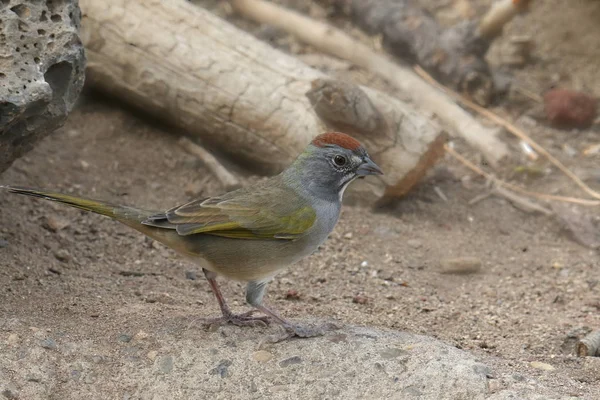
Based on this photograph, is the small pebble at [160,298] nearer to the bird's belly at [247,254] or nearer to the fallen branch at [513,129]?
the bird's belly at [247,254]

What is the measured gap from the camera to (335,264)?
20.3ft

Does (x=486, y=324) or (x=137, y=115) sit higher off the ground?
(x=486, y=324)

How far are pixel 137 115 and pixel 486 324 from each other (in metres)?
3.54

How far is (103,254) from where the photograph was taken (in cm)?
598

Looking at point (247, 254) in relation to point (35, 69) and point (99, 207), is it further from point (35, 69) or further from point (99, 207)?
point (35, 69)

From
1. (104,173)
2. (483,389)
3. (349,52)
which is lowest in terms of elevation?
(104,173)

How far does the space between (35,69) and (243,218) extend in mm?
1372

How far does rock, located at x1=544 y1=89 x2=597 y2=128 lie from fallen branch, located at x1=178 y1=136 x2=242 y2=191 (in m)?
3.42

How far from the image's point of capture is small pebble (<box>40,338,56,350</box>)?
171 inches

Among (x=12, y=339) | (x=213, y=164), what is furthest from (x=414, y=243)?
(x=12, y=339)

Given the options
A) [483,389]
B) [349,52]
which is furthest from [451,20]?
[483,389]

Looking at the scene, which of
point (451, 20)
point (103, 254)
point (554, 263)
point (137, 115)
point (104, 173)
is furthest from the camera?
point (451, 20)

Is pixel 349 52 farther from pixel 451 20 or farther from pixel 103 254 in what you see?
pixel 103 254

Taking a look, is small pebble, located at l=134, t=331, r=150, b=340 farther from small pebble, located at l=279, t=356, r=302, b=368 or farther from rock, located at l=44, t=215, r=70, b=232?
rock, located at l=44, t=215, r=70, b=232
